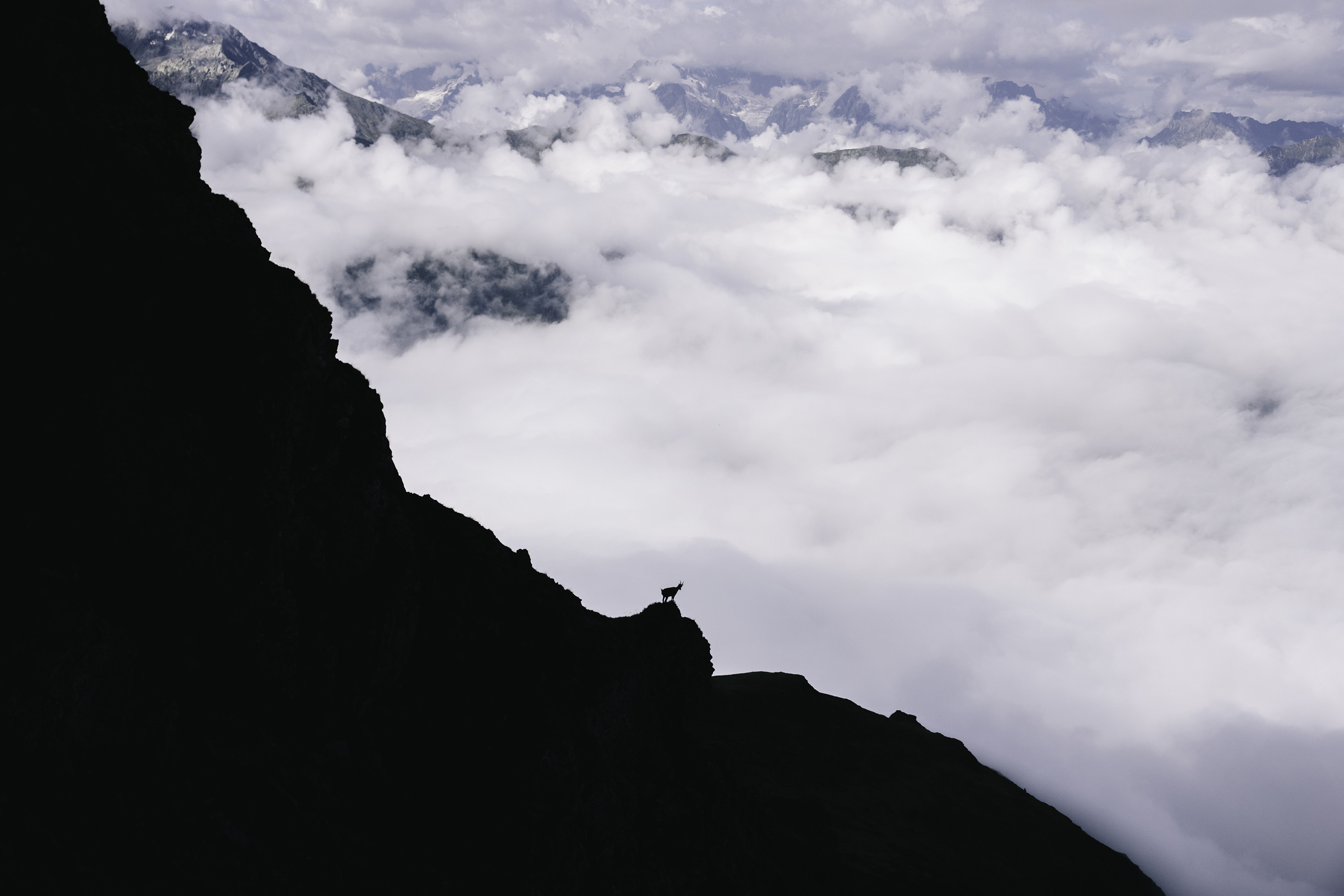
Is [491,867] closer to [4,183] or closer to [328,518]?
[328,518]

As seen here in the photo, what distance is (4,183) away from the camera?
25.3m

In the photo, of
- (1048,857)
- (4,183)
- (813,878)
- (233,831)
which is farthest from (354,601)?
(1048,857)

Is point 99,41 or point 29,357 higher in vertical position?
point 99,41

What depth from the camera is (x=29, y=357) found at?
81.8ft

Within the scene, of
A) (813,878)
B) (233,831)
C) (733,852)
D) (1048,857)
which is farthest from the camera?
(1048,857)

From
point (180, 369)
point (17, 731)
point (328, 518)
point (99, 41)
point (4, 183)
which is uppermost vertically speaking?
point (99, 41)

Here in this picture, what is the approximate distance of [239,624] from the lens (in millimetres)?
28266

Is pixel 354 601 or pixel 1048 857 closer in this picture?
pixel 354 601

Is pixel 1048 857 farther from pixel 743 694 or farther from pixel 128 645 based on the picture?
pixel 128 645

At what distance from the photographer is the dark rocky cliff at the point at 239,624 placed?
23578mm

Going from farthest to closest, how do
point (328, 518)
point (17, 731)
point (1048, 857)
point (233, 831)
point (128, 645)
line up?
point (1048, 857) < point (328, 518) < point (233, 831) < point (128, 645) < point (17, 731)

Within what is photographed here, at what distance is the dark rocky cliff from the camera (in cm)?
2358

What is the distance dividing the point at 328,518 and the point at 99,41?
2094 cm

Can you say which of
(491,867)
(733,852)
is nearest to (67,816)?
(491,867)
